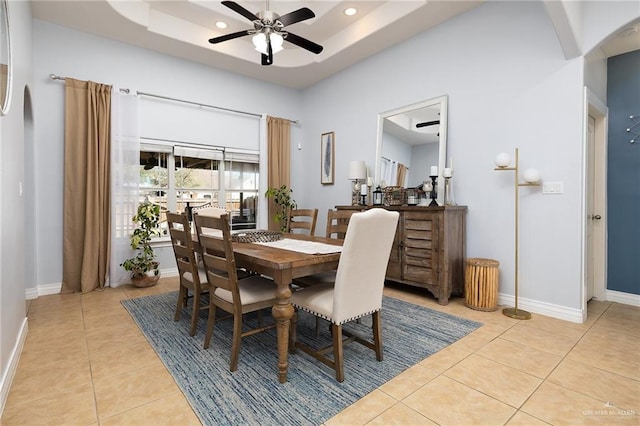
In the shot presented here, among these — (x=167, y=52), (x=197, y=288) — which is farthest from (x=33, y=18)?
(x=197, y=288)

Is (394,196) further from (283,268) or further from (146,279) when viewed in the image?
(146,279)

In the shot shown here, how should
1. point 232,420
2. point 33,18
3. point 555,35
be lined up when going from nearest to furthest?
1. point 232,420
2. point 555,35
3. point 33,18

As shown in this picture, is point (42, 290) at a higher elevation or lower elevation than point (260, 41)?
lower

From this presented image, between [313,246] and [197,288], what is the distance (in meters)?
0.94

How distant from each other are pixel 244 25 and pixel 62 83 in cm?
223

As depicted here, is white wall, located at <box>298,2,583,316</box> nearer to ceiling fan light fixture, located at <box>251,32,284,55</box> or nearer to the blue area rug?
the blue area rug

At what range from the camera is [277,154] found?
17.5ft

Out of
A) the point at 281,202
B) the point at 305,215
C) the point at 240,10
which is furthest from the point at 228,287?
the point at 281,202

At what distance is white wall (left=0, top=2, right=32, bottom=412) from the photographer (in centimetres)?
181

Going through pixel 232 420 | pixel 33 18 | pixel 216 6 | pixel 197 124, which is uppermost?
pixel 216 6

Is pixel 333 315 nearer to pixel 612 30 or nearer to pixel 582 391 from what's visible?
pixel 582 391

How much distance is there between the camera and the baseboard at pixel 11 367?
1660 millimetres

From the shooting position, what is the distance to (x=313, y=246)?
8.04 feet

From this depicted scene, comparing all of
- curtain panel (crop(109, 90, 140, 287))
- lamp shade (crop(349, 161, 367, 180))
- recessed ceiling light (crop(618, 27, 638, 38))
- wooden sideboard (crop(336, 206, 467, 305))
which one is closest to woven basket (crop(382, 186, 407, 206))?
wooden sideboard (crop(336, 206, 467, 305))
